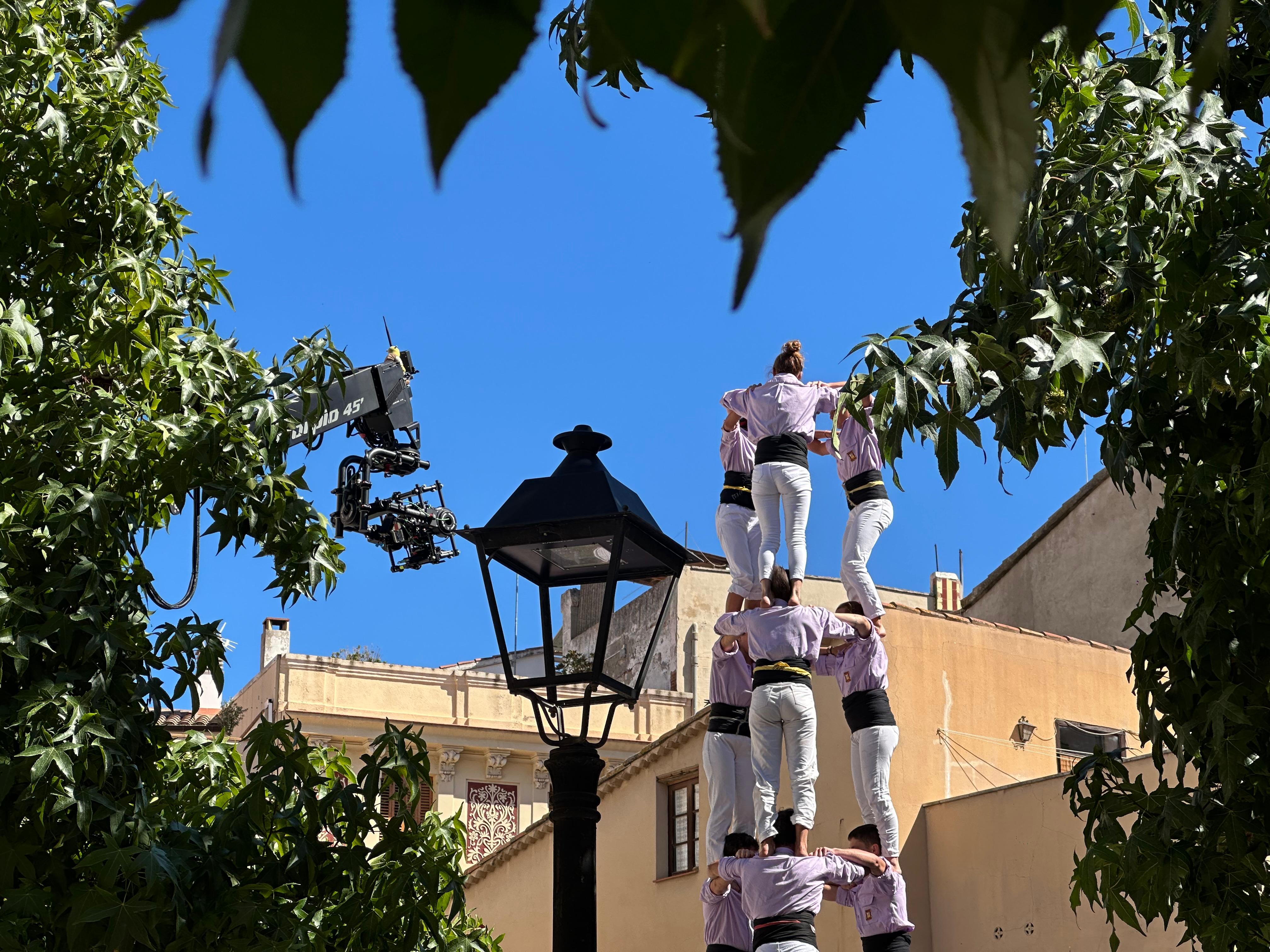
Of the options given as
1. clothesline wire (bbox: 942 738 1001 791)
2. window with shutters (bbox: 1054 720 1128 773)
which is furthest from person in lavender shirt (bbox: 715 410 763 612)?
window with shutters (bbox: 1054 720 1128 773)

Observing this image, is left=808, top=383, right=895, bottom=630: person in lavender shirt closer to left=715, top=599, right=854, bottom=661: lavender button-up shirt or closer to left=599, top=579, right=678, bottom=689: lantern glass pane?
left=715, top=599, right=854, bottom=661: lavender button-up shirt

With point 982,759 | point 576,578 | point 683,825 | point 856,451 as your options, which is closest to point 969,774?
point 982,759

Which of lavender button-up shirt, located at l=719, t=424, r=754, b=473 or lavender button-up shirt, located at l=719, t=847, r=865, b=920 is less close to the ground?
lavender button-up shirt, located at l=719, t=424, r=754, b=473

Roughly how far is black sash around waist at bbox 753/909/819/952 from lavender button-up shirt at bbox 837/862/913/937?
0.95 feet

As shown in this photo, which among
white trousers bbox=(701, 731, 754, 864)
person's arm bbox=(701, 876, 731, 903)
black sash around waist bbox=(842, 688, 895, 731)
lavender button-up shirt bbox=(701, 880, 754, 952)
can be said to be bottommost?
lavender button-up shirt bbox=(701, 880, 754, 952)

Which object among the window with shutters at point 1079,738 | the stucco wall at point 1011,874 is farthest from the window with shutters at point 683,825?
the window with shutters at point 1079,738

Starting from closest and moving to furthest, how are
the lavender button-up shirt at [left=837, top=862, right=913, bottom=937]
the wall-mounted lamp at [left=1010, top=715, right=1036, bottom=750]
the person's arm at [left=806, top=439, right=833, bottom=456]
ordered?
the lavender button-up shirt at [left=837, top=862, right=913, bottom=937], the person's arm at [left=806, top=439, right=833, bottom=456], the wall-mounted lamp at [left=1010, top=715, right=1036, bottom=750]

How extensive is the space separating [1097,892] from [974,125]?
463cm

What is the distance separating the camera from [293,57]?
1.96 feet

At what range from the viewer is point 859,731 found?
7.67 m

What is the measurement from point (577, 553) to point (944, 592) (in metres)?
23.9

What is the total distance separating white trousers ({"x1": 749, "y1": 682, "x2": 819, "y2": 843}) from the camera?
7.30 metres

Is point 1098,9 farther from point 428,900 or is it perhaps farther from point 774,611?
point 774,611

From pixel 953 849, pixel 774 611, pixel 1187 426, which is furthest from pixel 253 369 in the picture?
pixel 953 849
